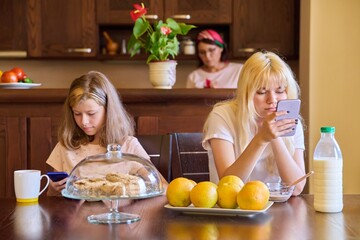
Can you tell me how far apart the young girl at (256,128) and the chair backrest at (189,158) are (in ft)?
0.21

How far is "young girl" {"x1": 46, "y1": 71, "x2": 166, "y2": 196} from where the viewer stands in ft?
7.71

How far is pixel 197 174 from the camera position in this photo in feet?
7.57

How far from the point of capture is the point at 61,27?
4684 millimetres

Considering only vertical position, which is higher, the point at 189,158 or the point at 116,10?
the point at 116,10

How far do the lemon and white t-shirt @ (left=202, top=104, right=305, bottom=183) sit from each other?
21.5 inches

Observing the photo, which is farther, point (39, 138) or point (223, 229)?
point (39, 138)

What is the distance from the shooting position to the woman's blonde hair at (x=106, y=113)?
2371 mm

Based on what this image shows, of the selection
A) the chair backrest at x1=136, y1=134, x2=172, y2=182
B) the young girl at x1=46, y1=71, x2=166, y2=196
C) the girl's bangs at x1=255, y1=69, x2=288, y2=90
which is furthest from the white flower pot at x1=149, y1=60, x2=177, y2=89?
the girl's bangs at x1=255, y1=69, x2=288, y2=90

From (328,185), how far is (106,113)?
1.03m

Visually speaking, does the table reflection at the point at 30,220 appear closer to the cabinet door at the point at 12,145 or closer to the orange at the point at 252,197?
the orange at the point at 252,197

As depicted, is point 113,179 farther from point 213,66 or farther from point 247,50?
point 247,50

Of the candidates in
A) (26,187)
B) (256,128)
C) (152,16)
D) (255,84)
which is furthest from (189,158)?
(152,16)

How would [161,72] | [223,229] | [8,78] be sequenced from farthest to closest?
[8,78] → [161,72] → [223,229]

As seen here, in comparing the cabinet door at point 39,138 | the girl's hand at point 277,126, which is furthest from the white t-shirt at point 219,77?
the girl's hand at point 277,126
